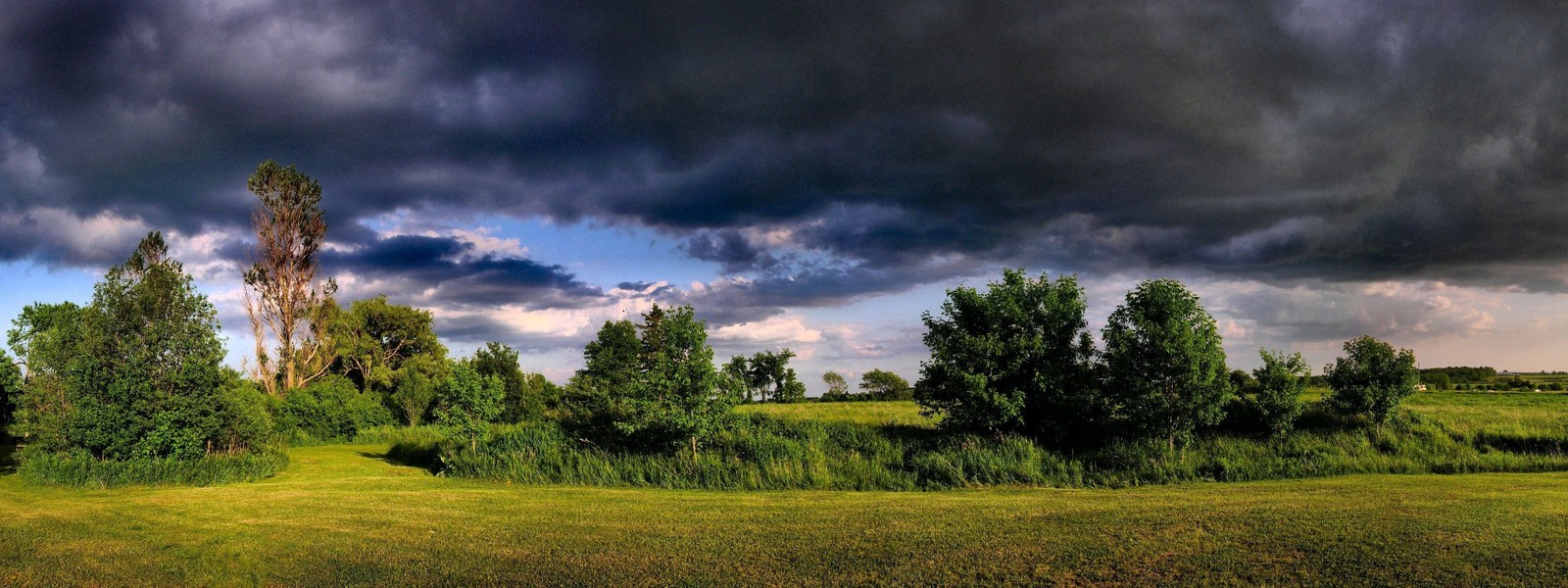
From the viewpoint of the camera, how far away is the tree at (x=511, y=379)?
5900 centimetres

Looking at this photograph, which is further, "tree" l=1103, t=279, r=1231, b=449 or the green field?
"tree" l=1103, t=279, r=1231, b=449

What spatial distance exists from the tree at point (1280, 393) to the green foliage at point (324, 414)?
45.6 m

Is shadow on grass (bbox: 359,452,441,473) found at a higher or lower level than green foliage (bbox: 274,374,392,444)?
lower

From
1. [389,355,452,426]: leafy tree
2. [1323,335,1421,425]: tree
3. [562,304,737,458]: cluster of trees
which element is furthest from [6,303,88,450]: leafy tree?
[1323,335,1421,425]: tree

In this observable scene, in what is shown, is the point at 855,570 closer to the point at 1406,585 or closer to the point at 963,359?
the point at 1406,585

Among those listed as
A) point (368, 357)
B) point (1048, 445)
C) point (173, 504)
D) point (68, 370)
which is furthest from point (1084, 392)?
point (368, 357)

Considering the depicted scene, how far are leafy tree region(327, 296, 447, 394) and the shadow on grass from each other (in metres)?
26.8

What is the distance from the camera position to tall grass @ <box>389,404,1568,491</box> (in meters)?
22.2

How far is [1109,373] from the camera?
2650cm

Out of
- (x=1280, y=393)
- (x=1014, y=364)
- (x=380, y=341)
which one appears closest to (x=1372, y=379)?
(x=1280, y=393)

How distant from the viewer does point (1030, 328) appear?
27.5 metres

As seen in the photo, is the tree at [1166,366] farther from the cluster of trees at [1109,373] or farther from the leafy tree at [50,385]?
the leafy tree at [50,385]

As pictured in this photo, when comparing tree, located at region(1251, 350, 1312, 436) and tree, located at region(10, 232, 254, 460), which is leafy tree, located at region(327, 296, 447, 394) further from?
tree, located at region(1251, 350, 1312, 436)

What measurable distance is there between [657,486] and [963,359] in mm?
11324
